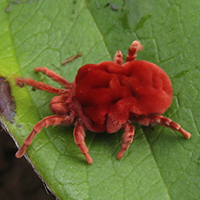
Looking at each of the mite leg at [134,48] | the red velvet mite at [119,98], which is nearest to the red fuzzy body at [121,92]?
the red velvet mite at [119,98]

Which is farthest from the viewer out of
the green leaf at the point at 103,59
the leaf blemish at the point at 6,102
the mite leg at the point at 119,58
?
the mite leg at the point at 119,58

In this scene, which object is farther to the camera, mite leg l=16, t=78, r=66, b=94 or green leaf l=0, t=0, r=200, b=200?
mite leg l=16, t=78, r=66, b=94

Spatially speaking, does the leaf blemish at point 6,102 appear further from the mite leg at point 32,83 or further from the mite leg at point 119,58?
the mite leg at point 119,58

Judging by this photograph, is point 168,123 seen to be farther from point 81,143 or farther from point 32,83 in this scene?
point 32,83

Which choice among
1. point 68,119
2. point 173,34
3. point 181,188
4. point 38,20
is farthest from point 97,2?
point 181,188

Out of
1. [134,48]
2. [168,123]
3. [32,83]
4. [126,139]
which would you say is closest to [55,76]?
[32,83]

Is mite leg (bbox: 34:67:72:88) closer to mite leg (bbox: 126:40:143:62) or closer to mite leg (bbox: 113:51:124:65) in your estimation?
mite leg (bbox: 113:51:124:65)

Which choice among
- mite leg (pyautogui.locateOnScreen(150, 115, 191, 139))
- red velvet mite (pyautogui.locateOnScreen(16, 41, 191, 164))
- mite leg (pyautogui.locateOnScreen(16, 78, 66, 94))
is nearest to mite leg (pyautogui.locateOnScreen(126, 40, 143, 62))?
red velvet mite (pyautogui.locateOnScreen(16, 41, 191, 164))
